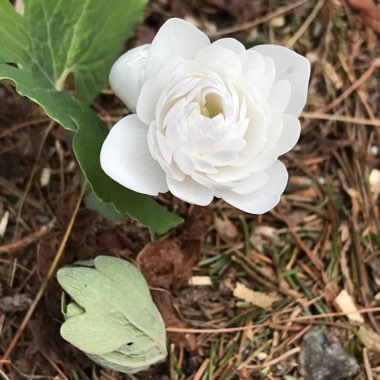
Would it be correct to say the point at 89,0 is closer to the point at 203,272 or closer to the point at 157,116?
the point at 157,116

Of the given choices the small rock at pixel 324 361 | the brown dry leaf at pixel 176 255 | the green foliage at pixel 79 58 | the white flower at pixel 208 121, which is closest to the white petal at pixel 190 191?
the white flower at pixel 208 121

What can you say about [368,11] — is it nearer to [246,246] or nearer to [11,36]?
[246,246]

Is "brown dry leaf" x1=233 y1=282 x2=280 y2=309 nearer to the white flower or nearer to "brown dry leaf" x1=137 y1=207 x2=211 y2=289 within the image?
"brown dry leaf" x1=137 y1=207 x2=211 y2=289

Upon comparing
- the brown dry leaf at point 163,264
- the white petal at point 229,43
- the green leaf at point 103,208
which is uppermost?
the white petal at point 229,43

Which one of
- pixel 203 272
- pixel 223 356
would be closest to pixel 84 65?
pixel 203 272

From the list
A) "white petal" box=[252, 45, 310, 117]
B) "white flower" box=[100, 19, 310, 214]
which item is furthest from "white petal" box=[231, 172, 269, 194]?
"white petal" box=[252, 45, 310, 117]

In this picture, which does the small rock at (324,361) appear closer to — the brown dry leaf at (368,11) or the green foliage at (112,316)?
the green foliage at (112,316)
